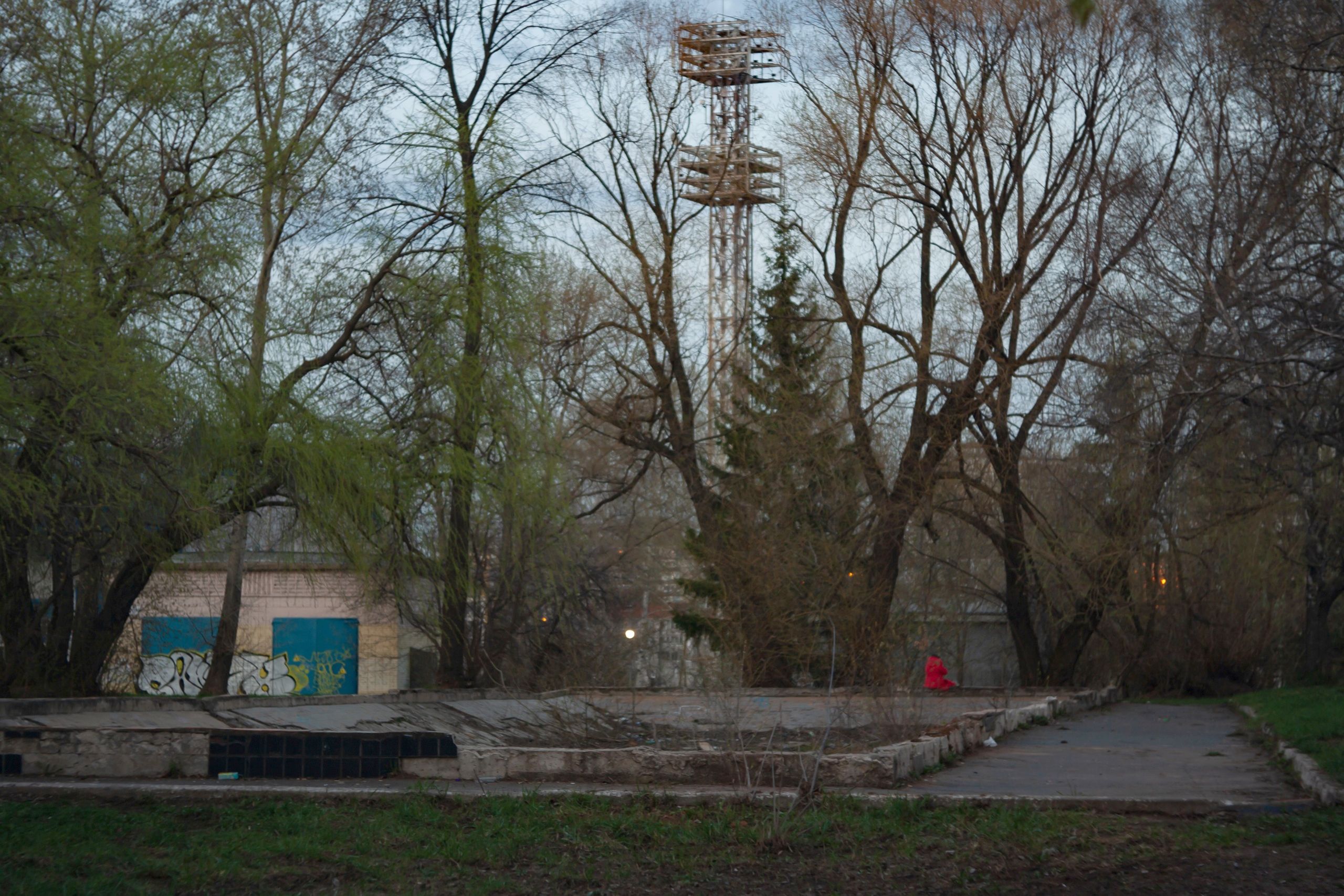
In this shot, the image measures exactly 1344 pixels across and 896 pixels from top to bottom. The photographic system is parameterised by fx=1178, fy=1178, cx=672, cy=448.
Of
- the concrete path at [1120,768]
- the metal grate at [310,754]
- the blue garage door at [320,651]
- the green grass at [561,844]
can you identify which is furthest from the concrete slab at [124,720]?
the blue garage door at [320,651]

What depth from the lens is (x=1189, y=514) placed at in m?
22.3

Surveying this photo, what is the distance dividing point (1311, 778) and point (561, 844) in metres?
5.68

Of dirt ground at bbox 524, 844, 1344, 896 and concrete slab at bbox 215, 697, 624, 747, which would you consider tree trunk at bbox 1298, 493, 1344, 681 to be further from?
dirt ground at bbox 524, 844, 1344, 896

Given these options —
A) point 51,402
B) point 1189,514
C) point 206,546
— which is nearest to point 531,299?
point 206,546

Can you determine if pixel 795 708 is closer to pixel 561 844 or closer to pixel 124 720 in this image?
pixel 124 720

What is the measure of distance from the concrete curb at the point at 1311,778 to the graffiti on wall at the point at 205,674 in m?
21.4

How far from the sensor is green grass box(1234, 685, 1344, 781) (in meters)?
10.3

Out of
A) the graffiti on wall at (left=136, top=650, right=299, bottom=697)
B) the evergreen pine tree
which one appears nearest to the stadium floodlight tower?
the evergreen pine tree

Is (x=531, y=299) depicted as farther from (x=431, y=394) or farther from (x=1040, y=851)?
(x=1040, y=851)

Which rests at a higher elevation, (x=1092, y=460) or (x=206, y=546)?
(x=1092, y=460)

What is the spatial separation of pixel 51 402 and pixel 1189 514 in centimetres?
1947

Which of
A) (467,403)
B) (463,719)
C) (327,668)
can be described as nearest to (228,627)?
(463,719)

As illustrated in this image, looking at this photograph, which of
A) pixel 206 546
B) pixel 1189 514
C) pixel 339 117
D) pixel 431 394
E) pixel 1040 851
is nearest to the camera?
pixel 1040 851

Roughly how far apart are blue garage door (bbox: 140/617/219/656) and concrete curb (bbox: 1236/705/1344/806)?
16.6 m
